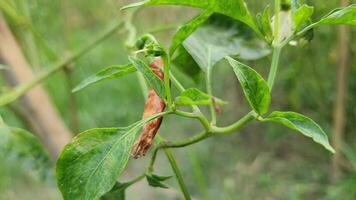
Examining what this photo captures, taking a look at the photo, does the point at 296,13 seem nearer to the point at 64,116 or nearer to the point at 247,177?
the point at 247,177

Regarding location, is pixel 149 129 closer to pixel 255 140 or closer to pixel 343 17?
pixel 343 17

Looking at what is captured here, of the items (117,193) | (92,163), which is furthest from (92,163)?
(117,193)

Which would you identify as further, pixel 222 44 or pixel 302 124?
pixel 222 44

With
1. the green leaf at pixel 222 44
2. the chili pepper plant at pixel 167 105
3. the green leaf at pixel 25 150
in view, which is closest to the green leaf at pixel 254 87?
the chili pepper plant at pixel 167 105

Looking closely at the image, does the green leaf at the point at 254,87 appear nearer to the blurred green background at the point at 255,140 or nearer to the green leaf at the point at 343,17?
the green leaf at the point at 343,17

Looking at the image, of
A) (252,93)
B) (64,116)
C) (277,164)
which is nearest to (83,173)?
(252,93)

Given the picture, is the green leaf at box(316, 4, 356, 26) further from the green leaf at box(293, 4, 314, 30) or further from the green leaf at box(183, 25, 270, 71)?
the green leaf at box(183, 25, 270, 71)
